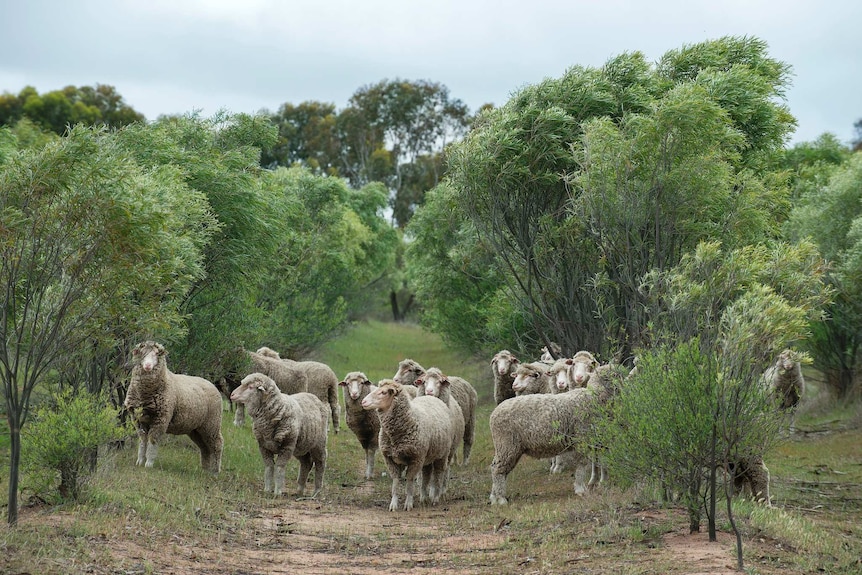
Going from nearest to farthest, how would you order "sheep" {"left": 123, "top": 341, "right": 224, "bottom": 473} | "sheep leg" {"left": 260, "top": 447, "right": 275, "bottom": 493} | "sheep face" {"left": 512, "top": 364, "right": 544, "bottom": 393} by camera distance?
"sheep leg" {"left": 260, "top": 447, "right": 275, "bottom": 493}, "sheep" {"left": 123, "top": 341, "right": 224, "bottom": 473}, "sheep face" {"left": 512, "top": 364, "right": 544, "bottom": 393}

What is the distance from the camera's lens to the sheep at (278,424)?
15.0 metres

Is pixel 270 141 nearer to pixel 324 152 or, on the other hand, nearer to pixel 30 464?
pixel 30 464

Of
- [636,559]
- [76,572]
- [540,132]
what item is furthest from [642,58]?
[76,572]

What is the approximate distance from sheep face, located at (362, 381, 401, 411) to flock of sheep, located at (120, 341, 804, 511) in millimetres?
14

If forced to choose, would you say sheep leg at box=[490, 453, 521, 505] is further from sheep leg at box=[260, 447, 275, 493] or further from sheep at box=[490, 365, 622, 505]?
sheep leg at box=[260, 447, 275, 493]

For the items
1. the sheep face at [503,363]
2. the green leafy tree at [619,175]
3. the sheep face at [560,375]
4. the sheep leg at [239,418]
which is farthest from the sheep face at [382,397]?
the sheep leg at [239,418]

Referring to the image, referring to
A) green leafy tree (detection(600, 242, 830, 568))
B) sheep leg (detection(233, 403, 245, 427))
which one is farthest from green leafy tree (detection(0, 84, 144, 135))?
green leafy tree (detection(600, 242, 830, 568))

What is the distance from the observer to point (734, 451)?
1077 cm

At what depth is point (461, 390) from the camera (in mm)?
19281

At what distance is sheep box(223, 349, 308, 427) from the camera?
76.9 feet

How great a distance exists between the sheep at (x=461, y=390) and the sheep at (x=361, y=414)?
1.48 metres

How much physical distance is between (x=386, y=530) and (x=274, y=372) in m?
11.2

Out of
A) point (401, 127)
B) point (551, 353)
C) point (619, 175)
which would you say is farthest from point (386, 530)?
point (401, 127)

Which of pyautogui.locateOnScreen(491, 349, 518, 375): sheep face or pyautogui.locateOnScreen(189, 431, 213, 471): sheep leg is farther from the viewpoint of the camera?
pyautogui.locateOnScreen(491, 349, 518, 375): sheep face
